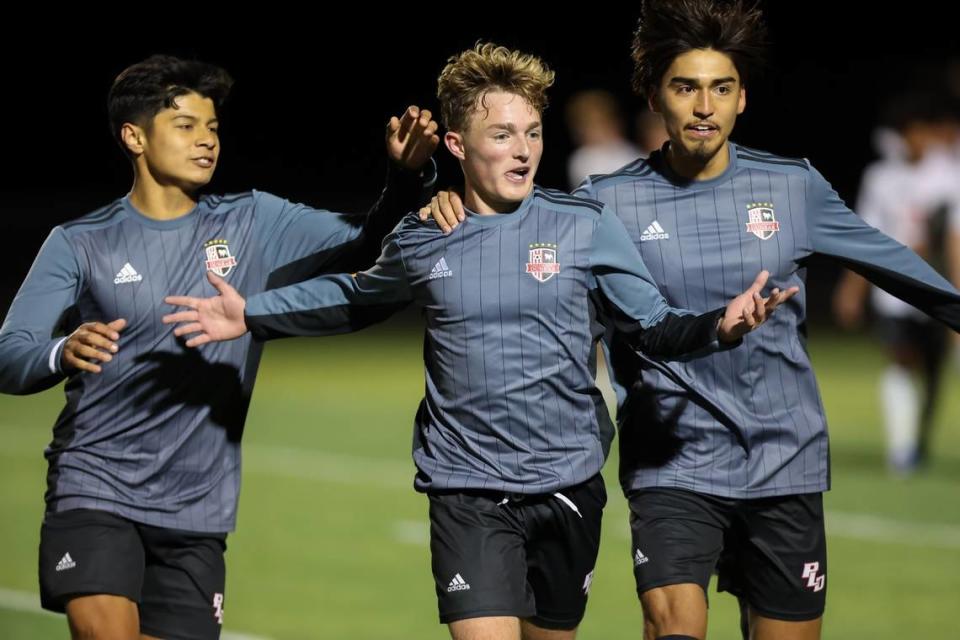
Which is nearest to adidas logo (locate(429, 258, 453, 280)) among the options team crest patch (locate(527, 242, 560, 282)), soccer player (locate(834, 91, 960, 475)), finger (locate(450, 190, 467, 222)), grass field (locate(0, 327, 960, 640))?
finger (locate(450, 190, 467, 222))

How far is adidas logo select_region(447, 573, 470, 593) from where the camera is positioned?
16.0 ft

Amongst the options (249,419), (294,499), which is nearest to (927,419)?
(294,499)

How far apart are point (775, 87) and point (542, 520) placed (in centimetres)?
2547

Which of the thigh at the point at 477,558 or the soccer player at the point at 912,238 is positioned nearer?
the thigh at the point at 477,558

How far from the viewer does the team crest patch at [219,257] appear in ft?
17.8

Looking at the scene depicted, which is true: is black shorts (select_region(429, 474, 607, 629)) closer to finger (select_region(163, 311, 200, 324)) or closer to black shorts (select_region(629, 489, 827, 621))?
black shorts (select_region(629, 489, 827, 621))

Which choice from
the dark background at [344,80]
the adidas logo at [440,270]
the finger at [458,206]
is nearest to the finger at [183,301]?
the adidas logo at [440,270]

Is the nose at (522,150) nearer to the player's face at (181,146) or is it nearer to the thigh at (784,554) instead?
the player's face at (181,146)

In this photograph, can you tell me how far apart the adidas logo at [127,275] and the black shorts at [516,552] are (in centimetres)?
123

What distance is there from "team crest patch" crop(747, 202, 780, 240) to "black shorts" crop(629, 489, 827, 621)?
0.87m

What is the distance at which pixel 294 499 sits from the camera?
11.1 m

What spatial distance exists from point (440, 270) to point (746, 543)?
4.59ft

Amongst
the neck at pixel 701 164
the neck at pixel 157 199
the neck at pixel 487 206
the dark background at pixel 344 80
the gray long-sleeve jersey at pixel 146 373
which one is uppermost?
the dark background at pixel 344 80

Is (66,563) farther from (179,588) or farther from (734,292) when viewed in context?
(734,292)
